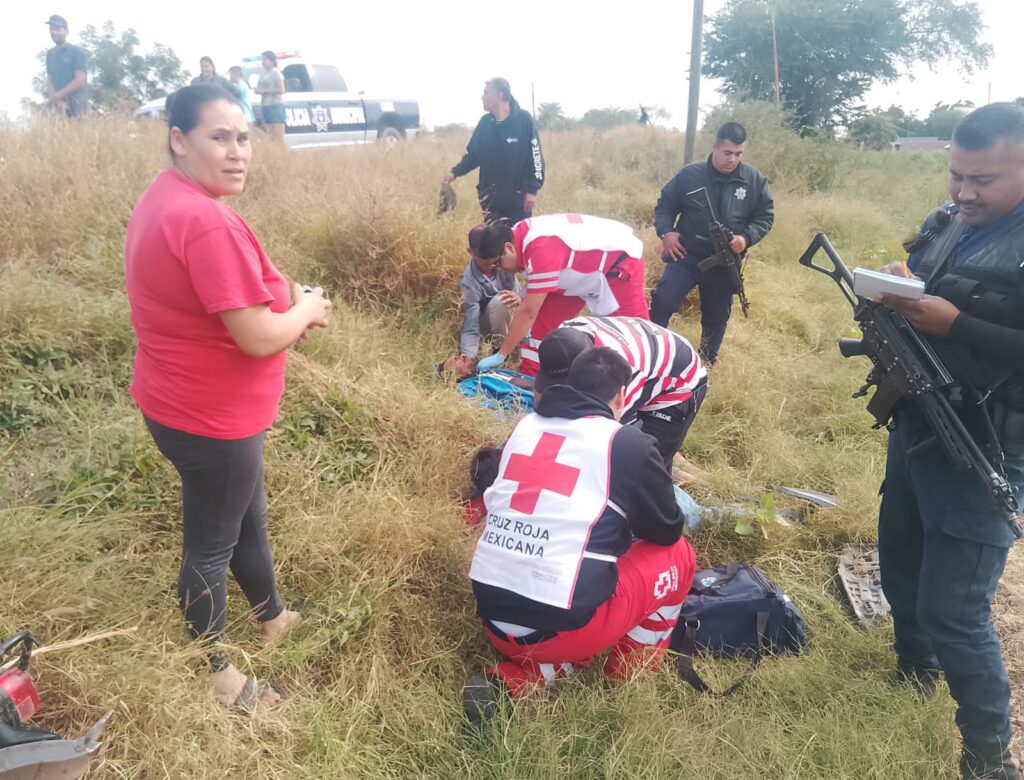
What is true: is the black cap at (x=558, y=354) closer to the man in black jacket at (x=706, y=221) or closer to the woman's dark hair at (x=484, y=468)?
the woman's dark hair at (x=484, y=468)

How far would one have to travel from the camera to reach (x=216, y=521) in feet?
5.50

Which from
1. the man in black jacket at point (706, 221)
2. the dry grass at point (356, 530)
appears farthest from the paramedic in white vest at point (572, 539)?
the man in black jacket at point (706, 221)

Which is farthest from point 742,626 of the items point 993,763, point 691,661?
point 993,763

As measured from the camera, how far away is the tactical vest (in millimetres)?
1565

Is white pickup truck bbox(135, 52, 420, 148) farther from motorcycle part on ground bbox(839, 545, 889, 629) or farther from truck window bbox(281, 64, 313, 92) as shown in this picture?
motorcycle part on ground bbox(839, 545, 889, 629)

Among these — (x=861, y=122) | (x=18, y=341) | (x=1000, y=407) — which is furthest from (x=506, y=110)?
(x=861, y=122)

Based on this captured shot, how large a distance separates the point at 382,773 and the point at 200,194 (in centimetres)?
150

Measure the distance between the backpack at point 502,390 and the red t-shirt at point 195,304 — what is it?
1.84m

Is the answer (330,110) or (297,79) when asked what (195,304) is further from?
(297,79)

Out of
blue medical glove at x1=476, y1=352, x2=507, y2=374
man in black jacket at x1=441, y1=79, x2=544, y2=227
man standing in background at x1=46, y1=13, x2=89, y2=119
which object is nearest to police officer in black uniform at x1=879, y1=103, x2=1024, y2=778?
blue medical glove at x1=476, y1=352, x2=507, y2=374

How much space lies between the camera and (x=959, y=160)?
1.64 metres

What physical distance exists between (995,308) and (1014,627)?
1.45 metres

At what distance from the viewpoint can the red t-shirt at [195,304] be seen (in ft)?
4.65

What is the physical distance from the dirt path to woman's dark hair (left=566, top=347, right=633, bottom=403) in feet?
5.05
